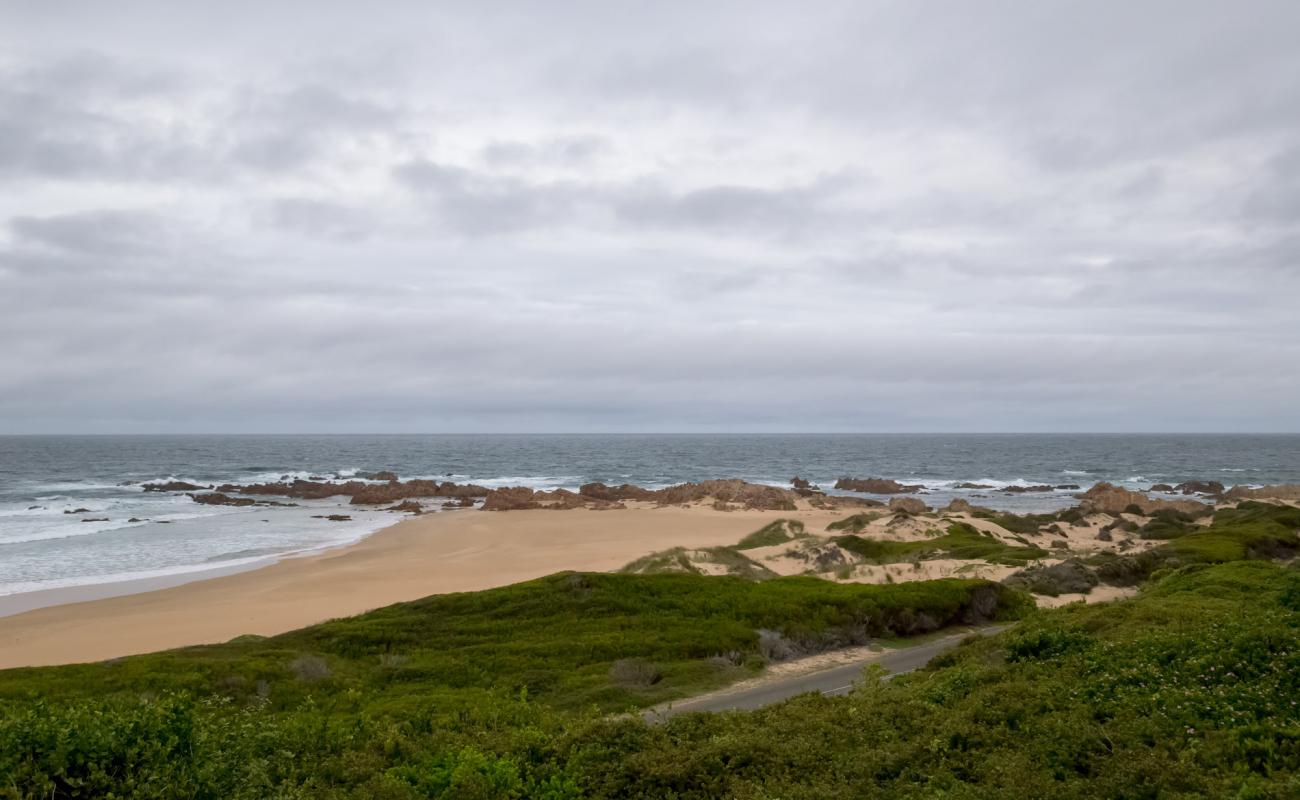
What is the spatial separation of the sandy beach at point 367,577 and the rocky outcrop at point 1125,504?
18314mm

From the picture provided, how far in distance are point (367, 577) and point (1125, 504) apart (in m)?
51.5

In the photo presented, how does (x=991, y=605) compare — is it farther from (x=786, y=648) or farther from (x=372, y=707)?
(x=372, y=707)

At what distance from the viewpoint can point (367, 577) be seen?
108 feet

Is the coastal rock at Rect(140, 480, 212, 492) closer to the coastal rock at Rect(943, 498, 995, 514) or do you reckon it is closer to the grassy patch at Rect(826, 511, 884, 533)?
the grassy patch at Rect(826, 511, 884, 533)

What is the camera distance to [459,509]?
63062 mm

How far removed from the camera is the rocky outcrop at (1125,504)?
5234cm

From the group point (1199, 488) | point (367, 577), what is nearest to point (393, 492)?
point (367, 577)

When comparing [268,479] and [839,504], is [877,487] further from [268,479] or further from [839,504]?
[268,479]

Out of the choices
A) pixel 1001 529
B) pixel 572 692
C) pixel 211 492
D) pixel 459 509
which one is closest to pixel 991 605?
pixel 572 692

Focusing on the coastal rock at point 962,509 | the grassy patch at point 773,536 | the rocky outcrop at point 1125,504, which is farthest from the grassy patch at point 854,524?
the rocky outcrop at point 1125,504

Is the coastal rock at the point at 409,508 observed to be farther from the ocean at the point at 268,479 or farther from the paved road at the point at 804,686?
the paved road at the point at 804,686

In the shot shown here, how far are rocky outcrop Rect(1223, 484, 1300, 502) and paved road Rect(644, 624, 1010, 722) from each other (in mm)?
56713

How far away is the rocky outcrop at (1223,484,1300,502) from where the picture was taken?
6128cm

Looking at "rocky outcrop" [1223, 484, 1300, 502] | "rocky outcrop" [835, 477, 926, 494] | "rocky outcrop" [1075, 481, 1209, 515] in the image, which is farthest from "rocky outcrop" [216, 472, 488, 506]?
"rocky outcrop" [1223, 484, 1300, 502]
